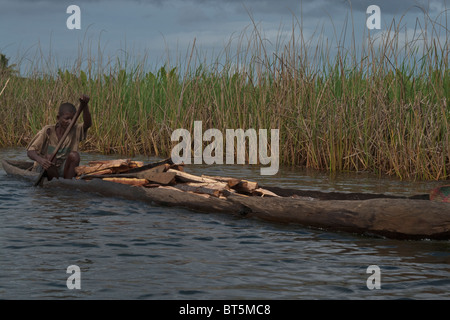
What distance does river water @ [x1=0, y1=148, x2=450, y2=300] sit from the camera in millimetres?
4070

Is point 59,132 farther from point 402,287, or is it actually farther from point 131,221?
point 402,287

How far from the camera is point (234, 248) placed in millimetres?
5254

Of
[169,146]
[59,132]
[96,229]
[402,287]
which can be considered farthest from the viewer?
[169,146]

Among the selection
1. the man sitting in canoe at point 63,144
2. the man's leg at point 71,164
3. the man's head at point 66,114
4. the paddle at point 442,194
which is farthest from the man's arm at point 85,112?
the paddle at point 442,194

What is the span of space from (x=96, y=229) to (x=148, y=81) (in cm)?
712

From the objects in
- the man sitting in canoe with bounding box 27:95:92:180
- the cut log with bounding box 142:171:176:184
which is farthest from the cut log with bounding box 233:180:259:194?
the man sitting in canoe with bounding box 27:95:92:180

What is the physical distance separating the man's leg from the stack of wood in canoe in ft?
0.25

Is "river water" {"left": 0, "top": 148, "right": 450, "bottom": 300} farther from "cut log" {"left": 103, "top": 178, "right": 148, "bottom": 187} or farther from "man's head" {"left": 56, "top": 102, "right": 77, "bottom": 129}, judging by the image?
"man's head" {"left": 56, "top": 102, "right": 77, "bottom": 129}


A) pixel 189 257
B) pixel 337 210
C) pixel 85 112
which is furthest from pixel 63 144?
pixel 337 210

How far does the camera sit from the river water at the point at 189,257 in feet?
13.4

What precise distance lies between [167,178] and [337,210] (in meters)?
2.35

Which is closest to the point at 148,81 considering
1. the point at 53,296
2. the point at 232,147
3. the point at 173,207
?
the point at 232,147

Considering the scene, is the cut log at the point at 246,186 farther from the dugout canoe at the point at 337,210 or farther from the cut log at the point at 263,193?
the dugout canoe at the point at 337,210

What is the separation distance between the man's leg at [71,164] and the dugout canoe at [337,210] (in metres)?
1.26
